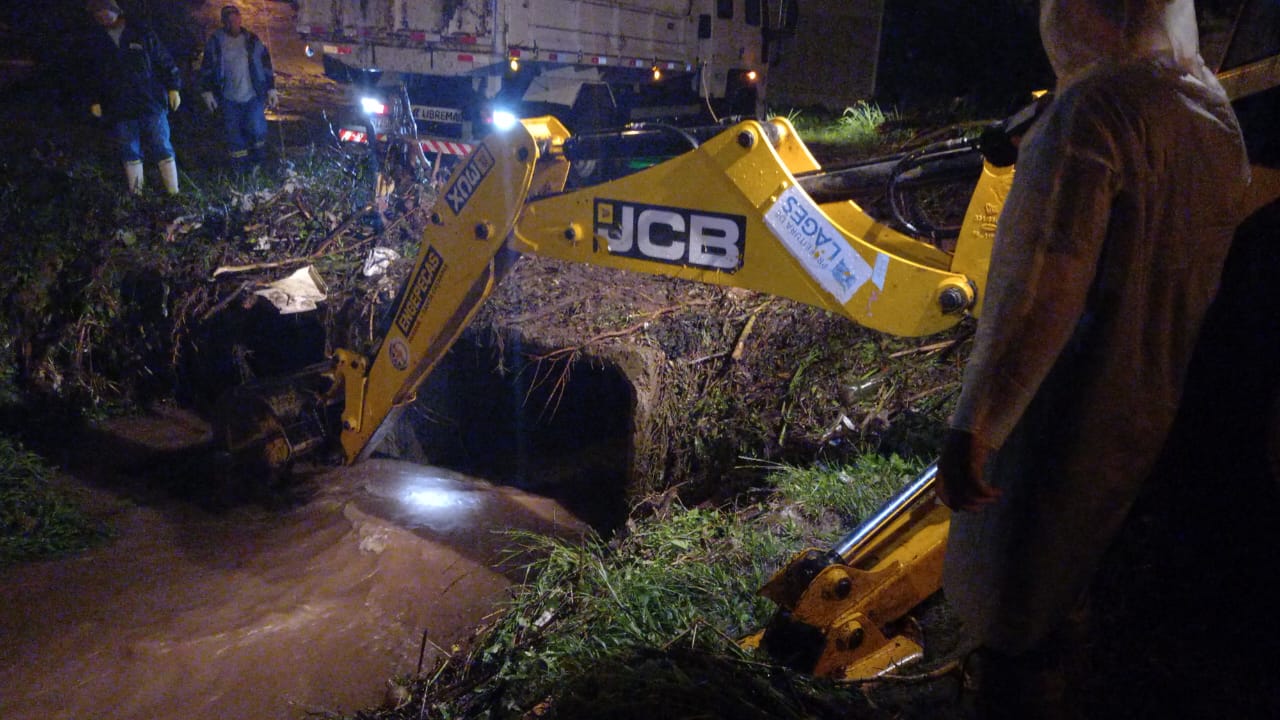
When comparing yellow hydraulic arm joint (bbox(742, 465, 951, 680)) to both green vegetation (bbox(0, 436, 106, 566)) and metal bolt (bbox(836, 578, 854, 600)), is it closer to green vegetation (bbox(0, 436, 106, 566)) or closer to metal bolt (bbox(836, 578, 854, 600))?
metal bolt (bbox(836, 578, 854, 600))

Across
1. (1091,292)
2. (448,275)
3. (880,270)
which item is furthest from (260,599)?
(1091,292)

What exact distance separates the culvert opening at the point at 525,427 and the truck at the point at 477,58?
3.38 m

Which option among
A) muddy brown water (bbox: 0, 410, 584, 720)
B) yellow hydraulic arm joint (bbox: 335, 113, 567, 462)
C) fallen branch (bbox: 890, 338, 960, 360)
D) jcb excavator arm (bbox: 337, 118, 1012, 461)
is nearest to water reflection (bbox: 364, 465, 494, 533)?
muddy brown water (bbox: 0, 410, 584, 720)

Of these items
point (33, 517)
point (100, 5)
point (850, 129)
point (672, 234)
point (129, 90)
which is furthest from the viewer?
point (850, 129)

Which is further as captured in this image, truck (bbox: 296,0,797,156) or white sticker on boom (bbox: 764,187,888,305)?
truck (bbox: 296,0,797,156)

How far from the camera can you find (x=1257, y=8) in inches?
79.6

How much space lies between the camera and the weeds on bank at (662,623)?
6.04ft

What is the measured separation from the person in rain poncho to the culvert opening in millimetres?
3909

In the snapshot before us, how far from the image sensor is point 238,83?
27.9ft

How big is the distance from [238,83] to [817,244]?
317 inches

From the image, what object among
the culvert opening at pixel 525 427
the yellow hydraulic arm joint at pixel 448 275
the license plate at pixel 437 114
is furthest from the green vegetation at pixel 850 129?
the yellow hydraulic arm joint at pixel 448 275

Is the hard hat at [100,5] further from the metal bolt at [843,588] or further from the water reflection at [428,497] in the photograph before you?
the metal bolt at [843,588]

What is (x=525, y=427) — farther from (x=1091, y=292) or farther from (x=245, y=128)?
(x=245, y=128)

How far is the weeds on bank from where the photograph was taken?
184cm
